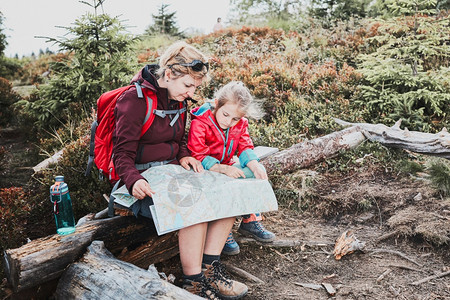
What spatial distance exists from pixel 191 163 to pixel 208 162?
0.19 meters

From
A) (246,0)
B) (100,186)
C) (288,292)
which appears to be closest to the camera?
(288,292)

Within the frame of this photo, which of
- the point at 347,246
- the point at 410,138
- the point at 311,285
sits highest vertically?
the point at 410,138

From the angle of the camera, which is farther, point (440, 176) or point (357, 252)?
point (440, 176)

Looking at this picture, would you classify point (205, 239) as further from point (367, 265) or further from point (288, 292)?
point (367, 265)

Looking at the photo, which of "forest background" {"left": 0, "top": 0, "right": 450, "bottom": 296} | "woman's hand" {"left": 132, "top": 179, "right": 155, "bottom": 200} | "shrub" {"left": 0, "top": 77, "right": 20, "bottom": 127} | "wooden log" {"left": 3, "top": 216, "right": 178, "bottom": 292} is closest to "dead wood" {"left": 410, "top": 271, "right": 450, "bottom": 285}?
"forest background" {"left": 0, "top": 0, "right": 450, "bottom": 296}

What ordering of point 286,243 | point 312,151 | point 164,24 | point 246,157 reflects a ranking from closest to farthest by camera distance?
point 246,157 < point 286,243 < point 312,151 < point 164,24

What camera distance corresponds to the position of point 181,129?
325 centimetres

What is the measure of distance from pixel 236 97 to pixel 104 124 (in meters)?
1.18

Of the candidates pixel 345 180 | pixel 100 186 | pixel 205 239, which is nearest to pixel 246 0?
pixel 345 180

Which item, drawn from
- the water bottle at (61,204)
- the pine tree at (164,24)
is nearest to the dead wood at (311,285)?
the water bottle at (61,204)

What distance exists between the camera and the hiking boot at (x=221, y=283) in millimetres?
2854

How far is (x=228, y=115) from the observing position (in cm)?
332

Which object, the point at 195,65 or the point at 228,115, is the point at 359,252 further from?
the point at 195,65

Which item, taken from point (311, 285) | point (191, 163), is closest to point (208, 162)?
point (191, 163)
